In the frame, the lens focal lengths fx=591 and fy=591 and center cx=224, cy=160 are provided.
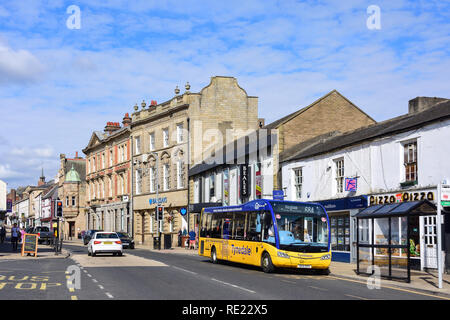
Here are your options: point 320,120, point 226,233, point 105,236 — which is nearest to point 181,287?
point 226,233

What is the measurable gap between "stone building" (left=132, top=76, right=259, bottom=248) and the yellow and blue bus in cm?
2817

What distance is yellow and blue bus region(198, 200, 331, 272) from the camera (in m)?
A: 21.2

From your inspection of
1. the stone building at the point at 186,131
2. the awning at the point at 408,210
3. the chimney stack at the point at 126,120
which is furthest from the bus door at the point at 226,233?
the chimney stack at the point at 126,120

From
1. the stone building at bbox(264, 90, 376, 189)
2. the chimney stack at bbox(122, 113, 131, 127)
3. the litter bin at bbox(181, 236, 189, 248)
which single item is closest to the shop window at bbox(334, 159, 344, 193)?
the stone building at bbox(264, 90, 376, 189)

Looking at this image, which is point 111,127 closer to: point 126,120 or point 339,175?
point 126,120

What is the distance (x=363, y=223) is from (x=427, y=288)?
435 inches

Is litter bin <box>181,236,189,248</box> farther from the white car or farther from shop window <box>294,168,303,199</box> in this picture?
shop window <box>294,168,303,199</box>

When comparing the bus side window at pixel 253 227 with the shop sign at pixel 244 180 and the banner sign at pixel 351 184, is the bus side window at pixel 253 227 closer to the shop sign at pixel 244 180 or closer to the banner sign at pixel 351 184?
the banner sign at pixel 351 184

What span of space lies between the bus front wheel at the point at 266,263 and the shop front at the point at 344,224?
658 cm

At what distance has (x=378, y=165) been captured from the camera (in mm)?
26078

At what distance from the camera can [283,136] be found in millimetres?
38094

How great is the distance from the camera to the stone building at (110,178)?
217ft

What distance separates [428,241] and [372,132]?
7.18m
